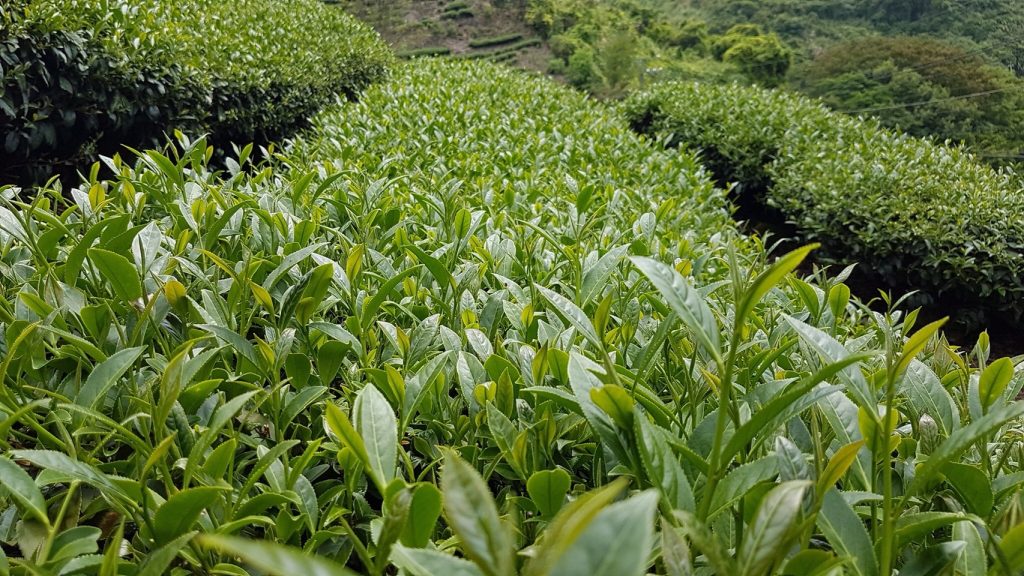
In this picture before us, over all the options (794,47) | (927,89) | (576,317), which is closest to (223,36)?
(576,317)

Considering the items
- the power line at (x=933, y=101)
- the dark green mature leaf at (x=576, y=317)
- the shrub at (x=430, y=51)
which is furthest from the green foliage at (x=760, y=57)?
the dark green mature leaf at (x=576, y=317)

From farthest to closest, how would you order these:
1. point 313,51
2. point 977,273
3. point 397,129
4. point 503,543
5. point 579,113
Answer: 1. point 313,51
2. point 579,113
3. point 977,273
4. point 397,129
5. point 503,543

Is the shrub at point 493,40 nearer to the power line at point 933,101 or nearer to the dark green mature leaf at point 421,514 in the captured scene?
the power line at point 933,101

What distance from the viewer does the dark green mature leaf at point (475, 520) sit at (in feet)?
1.13

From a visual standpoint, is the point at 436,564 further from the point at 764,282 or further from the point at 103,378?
the point at 103,378

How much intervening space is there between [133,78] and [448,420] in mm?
4624

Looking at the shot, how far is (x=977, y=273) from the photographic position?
4.85 meters

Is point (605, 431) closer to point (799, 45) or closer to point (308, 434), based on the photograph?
point (308, 434)

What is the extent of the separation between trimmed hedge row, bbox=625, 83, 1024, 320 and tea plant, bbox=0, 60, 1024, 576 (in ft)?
14.0

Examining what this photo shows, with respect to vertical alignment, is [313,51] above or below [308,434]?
above

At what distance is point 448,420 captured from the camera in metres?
0.99

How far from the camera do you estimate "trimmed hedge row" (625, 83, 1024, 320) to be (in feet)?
15.8

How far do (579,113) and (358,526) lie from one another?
6.39 m

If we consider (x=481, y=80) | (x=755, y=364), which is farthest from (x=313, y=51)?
(x=755, y=364)
